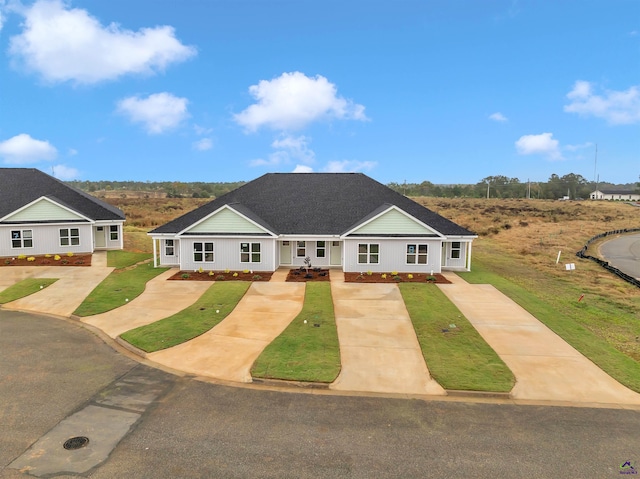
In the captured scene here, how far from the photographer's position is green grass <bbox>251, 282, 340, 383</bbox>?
11.9m

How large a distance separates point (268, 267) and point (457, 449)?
776 inches

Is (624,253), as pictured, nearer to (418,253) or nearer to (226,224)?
(418,253)

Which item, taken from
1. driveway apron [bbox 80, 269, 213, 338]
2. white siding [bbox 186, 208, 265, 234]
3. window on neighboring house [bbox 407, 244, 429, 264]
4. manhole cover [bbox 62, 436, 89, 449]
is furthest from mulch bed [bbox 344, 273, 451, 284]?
manhole cover [bbox 62, 436, 89, 449]

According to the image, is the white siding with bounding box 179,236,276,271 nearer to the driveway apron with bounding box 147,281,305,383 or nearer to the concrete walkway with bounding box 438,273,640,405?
the driveway apron with bounding box 147,281,305,383

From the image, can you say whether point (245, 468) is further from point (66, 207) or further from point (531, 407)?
point (66, 207)

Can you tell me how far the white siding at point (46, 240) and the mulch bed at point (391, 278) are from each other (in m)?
20.8

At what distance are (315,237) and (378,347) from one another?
1422cm

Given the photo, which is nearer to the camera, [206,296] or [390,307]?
[390,307]

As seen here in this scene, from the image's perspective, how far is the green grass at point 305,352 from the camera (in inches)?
470

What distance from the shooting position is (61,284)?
2303 centimetres

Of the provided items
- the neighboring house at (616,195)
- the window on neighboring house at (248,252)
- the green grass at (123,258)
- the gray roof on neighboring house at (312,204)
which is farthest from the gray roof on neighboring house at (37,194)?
the neighboring house at (616,195)

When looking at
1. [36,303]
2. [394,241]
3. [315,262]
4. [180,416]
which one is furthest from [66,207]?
[180,416]

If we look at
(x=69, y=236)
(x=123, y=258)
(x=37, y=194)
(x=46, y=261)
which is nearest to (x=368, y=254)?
(x=123, y=258)

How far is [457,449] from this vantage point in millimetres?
8484
